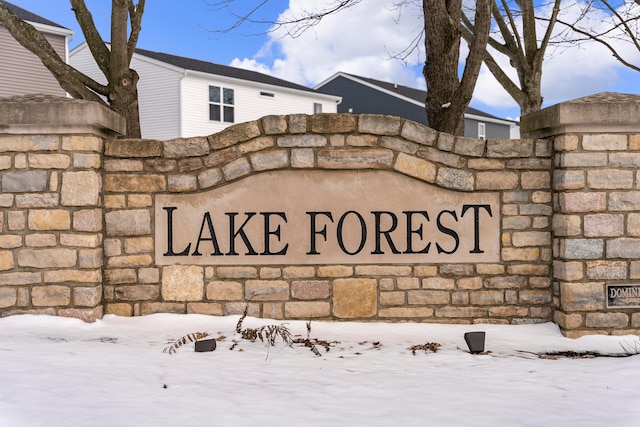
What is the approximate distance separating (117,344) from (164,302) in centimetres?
92

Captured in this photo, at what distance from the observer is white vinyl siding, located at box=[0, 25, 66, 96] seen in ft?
58.2

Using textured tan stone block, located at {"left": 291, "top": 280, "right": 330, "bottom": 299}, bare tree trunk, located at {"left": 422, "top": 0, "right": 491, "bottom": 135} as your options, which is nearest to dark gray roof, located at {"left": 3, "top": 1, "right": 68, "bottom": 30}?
bare tree trunk, located at {"left": 422, "top": 0, "right": 491, "bottom": 135}

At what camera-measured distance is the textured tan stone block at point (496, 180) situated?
19.2ft

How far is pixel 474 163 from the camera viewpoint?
5867 mm

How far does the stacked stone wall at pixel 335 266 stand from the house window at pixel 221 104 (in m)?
15.8

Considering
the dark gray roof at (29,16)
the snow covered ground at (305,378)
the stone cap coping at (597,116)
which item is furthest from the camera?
the dark gray roof at (29,16)

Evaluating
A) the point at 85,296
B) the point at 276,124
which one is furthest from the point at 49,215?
the point at 276,124

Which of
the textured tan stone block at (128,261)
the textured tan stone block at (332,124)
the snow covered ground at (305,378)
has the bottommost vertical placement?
the snow covered ground at (305,378)

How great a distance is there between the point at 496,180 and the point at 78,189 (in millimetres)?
3980

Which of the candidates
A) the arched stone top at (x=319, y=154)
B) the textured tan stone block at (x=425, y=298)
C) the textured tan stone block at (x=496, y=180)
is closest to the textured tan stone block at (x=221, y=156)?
the arched stone top at (x=319, y=154)

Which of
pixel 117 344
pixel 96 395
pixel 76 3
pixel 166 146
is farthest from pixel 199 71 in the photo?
pixel 96 395

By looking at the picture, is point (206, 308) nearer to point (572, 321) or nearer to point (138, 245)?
point (138, 245)

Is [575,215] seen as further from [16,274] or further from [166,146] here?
[16,274]

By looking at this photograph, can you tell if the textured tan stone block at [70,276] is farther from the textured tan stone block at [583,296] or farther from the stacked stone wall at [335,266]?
the textured tan stone block at [583,296]
